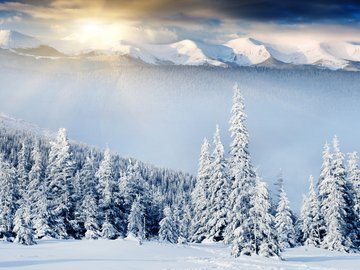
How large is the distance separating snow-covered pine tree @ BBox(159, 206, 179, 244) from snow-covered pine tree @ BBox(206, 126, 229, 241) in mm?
5155

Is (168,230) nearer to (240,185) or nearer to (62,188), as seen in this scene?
(62,188)

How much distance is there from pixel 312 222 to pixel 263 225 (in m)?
24.1

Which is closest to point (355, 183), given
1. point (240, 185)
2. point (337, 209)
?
point (337, 209)

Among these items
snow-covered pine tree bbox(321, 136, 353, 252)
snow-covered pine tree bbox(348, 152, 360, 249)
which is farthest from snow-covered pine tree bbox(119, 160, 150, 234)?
snow-covered pine tree bbox(348, 152, 360, 249)

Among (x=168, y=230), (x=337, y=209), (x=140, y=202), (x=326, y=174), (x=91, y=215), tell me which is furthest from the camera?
(x=140, y=202)

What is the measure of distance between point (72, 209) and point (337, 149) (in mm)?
27263

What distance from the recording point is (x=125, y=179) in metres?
66.2

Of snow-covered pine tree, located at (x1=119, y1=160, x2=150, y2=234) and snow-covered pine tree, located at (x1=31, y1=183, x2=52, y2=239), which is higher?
snow-covered pine tree, located at (x1=119, y1=160, x2=150, y2=234)

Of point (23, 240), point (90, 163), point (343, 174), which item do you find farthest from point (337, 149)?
point (23, 240)

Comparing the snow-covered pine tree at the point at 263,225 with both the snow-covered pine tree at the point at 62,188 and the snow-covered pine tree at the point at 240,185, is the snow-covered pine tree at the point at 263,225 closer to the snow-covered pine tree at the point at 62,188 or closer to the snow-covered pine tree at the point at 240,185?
the snow-covered pine tree at the point at 240,185

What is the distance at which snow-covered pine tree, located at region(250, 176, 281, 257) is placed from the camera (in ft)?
132

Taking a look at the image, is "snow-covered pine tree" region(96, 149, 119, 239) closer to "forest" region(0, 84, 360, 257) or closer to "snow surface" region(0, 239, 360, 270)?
"forest" region(0, 84, 360, 257)

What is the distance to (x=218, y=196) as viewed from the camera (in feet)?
193

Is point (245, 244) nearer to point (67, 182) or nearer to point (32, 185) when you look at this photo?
point (67, 182)
